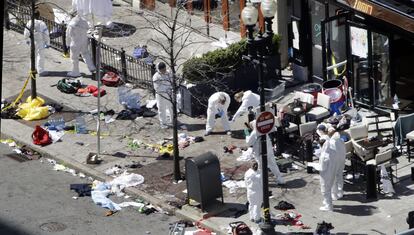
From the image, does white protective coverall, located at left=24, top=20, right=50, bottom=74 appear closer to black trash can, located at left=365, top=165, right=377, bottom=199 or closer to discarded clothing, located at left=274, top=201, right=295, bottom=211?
discarded clothing, located at left=274, top=201, right=295, bottom=211

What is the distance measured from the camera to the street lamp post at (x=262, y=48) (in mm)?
13164

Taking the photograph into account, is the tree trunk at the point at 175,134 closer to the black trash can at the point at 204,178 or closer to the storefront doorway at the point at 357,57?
the black trash can at the point at 204,178

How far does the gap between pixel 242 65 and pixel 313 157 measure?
14.0ft

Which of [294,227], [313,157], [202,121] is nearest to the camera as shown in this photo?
[294,227]

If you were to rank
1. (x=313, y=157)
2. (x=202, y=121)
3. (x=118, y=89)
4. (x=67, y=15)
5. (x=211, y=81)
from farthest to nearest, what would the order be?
(x=67, y=15) → (x=118, y=89) → (x=202, y=121) → (x=211, y=81) → (x=313, y=157)

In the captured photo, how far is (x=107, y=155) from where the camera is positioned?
18.4 meters

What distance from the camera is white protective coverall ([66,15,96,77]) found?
22.5 meters

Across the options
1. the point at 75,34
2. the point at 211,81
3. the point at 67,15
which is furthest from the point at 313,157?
the point at 67,15

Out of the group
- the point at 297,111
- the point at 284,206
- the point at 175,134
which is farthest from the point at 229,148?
the point at 284,206

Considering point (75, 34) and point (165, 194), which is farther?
point (75, 34)

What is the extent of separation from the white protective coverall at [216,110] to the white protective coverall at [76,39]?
18.1 ft

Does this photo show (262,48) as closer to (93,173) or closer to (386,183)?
(386,183)

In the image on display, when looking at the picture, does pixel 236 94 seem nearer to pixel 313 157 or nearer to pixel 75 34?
pixel 313 157

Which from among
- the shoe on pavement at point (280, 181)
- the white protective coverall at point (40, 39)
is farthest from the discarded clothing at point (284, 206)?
the white protective coverall at point (40, 39)
